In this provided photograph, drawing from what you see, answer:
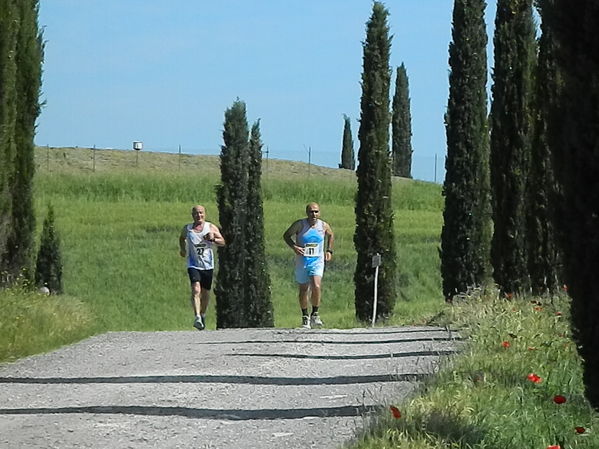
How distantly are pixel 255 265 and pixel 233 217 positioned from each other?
1.61 m

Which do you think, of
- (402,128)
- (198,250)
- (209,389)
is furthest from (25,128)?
(402,128)

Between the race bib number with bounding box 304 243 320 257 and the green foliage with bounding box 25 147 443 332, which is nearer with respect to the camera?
the race bib number with bounding box 304 243 320 257

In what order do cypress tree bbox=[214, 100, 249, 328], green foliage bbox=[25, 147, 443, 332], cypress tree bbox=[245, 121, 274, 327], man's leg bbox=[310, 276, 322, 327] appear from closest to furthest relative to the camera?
1. man's leg bbox=[310, 276, 322, 327]
2. cypress tree bbox=[214, 100, 249, 328]
3. cypress tree bbox=[245, 121, 274, 327]
4. green foliage bbox=[25, 147, 443, 332]

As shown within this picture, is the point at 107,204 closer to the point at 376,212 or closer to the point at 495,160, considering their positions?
the point at 376,212

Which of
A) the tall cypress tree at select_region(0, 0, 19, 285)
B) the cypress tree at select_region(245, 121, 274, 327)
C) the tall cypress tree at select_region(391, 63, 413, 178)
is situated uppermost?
the tall cypress tree at select_region(391, 63, 413, 178)

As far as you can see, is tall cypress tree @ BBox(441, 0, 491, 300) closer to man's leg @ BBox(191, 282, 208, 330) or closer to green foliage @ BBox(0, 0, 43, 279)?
man's leg @ BBox(191, 282, 208, 330)

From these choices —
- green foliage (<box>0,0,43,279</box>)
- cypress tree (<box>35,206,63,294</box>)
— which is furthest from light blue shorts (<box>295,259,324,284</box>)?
cypress tree (<box>35,206,63,294</box>)

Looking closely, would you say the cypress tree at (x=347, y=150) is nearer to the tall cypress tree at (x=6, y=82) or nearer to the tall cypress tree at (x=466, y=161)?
the tall cypress tree at (x=466, y=161)

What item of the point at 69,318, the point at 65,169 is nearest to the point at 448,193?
the point at 69,318

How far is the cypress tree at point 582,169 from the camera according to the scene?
694cm

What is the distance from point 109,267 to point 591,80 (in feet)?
129

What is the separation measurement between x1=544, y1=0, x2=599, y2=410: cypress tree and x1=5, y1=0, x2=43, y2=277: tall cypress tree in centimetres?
1272

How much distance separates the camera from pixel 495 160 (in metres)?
24.8

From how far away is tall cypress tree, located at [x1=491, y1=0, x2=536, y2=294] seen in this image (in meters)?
24.4
